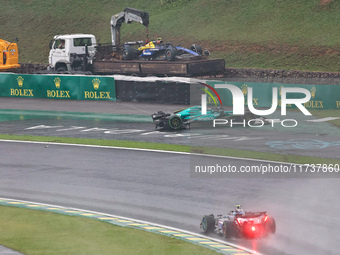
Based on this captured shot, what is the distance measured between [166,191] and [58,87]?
929 inches

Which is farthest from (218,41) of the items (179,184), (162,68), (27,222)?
(27,222)

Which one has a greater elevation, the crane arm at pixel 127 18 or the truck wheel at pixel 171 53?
the crane arm at pixel 127 18

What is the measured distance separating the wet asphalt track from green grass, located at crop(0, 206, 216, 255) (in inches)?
49.9

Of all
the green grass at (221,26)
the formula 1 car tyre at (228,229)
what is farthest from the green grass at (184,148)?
the green grass at (221,26)

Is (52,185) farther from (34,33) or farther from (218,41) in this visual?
(34,33)

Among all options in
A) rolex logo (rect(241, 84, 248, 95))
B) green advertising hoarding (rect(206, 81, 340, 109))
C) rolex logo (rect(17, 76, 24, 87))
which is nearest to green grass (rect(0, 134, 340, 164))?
green advertising hoarding (rect(206, 81, 340, 109))

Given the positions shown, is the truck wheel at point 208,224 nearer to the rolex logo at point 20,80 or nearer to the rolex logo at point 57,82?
the rolex logo at point 57,82

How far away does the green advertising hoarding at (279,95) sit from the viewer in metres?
30.2

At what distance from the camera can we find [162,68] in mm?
35688

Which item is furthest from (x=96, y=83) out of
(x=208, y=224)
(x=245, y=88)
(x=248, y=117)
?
(x=208, y=224)

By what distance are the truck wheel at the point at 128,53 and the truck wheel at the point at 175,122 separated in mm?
13253

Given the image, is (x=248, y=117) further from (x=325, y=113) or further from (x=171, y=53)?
(x=171, y=53)

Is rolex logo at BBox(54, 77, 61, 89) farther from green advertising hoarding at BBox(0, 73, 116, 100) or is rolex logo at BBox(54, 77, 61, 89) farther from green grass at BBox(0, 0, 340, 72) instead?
green grass at BBox(0, 0, 340, 72)

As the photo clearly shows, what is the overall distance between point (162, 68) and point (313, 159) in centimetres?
1794
